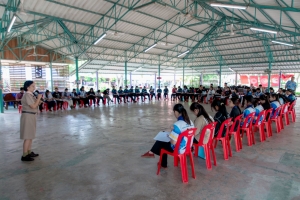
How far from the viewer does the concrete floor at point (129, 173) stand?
2549mm

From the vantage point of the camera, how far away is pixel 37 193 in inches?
101

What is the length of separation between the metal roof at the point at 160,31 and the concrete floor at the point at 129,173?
4704 mm

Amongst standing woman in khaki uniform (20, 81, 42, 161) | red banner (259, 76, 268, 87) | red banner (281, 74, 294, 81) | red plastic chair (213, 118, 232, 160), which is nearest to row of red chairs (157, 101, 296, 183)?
red plastic chair (213, 118, 232, 160)

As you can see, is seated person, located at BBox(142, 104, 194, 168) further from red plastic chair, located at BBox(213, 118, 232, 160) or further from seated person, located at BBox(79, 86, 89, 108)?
seated person, located at BBox(79, 86, 89, 108)

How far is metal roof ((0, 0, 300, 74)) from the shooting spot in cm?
986

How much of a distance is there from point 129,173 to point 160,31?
1413 centimetres

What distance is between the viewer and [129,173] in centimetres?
310

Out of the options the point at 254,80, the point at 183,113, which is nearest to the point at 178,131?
the point at 183,113

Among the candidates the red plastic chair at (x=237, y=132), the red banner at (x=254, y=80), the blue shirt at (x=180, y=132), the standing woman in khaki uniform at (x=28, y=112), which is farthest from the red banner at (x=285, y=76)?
the standing woman in khaki uniform at (x=28, y=112)

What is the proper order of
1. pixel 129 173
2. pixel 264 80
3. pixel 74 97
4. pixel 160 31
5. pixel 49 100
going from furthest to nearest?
pixel 264 80
pixel 160 31
pixel 74 97
pixel 49 100
pixel 129 173

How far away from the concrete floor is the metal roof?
4.70 meters

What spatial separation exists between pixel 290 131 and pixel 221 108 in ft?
10.8

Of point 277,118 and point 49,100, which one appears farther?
point 49,100

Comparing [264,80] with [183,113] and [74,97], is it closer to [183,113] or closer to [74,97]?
[74,97]
